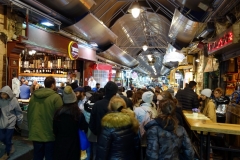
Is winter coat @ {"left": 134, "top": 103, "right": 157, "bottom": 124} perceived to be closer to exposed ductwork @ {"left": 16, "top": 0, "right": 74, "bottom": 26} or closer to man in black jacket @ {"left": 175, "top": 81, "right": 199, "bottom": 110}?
man in black jacket @ {"left": 175, "top": 81, "right": 199, "bottom": 110}

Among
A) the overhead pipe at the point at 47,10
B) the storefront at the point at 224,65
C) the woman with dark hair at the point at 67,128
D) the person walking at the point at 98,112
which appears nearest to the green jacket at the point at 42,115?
the woman with dark hair at the point at 67,128

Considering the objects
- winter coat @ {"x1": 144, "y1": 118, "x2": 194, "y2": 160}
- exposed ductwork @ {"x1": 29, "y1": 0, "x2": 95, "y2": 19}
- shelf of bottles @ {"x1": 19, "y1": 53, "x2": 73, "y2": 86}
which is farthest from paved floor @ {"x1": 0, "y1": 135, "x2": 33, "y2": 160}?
shelf of bottles @ {"x1": 19, "y1": 53, "x2": 73, "y2": 86}

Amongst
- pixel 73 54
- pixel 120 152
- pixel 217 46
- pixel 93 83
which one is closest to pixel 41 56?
pixel 93 83

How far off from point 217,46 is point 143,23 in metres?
8.71

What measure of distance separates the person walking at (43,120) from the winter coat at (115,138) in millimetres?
1401

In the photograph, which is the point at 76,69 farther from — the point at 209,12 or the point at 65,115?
the point at 65,115

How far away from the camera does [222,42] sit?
286 inches

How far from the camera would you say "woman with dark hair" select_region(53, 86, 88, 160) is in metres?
4.11

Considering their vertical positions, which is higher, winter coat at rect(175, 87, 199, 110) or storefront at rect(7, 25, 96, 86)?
storefront at rect(7, 25, 96, 86)

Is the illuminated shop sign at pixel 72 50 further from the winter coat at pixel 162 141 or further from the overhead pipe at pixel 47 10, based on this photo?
the winter coat at pixel 162 141

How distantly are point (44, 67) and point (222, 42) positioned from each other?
954 centimetres

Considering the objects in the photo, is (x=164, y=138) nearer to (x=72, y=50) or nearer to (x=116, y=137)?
(x=116, y=137)

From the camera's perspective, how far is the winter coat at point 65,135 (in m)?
4.11

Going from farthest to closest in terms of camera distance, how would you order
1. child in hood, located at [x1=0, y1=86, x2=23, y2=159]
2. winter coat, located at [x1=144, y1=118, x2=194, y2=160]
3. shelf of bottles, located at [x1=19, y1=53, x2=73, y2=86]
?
shelf of bottles, located at [x1=19, y1=53, x2=73, y2=86] < child in hood, located at [x1=0, y1=86, x2=23, y2=159] < winter coat, located at [x1=144, y1=118, x2=194, y2=160]
